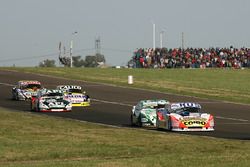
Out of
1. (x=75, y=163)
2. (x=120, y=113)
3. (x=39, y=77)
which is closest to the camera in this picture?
(x=75, y=163)

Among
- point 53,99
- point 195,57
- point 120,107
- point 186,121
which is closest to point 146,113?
point 186,121

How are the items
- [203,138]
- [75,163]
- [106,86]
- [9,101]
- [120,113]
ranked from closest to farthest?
[75,163]
[203,138]
[120,113]
[9,101]
[106,86]

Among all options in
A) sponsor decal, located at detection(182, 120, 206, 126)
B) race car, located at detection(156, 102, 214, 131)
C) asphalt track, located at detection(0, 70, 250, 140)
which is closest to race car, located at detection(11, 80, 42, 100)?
asphalt track, located at detection(0, 70, 250, 140)

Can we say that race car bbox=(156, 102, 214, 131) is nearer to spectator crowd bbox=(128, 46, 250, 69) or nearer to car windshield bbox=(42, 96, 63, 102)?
car windshield bbox=(42, 96, 63, 102)

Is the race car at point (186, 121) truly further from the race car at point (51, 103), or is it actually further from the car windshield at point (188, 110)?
the race car at point (51, 103)

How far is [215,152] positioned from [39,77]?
54506 mm

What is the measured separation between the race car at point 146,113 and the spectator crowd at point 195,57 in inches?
2029

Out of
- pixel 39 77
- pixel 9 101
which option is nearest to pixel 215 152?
pixel 9 101

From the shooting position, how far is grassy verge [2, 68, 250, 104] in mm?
59737

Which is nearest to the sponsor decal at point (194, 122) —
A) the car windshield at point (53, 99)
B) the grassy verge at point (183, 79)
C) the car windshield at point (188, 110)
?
the car windshield at point (188, 110)

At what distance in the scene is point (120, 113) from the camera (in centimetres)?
4159

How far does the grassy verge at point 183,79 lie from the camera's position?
59.7 metres

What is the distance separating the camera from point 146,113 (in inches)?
1334

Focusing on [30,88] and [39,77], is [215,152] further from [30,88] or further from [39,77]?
[39,77]
